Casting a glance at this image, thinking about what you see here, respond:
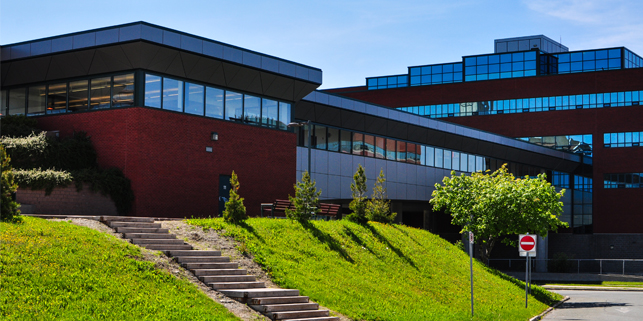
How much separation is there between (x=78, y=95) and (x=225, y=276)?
1572cm

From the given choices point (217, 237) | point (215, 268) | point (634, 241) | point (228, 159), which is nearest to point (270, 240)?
point (217, 237)

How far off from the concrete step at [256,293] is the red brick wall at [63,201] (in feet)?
38.3

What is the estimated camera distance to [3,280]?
13.8 metres

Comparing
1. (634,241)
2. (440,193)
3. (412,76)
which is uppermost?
(412,76)

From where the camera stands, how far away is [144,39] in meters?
27.3

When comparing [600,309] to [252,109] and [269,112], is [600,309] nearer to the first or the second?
[269,112]

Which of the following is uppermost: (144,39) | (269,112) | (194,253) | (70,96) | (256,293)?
(144,39)

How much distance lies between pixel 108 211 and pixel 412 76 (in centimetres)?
5342

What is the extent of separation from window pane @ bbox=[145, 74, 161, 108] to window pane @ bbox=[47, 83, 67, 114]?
15.7 feet

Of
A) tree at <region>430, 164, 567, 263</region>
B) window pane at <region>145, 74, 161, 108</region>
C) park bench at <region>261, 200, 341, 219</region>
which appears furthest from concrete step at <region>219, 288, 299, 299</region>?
tree at <region>430, 164, 567, 263</region>

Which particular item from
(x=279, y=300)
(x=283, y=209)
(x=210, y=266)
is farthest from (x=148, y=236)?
(x=283, y=209)

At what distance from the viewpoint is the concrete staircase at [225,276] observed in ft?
57.9

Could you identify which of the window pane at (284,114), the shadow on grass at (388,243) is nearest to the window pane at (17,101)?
the window pane at (284,114)

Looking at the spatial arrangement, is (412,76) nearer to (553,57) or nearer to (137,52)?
(553,57)
